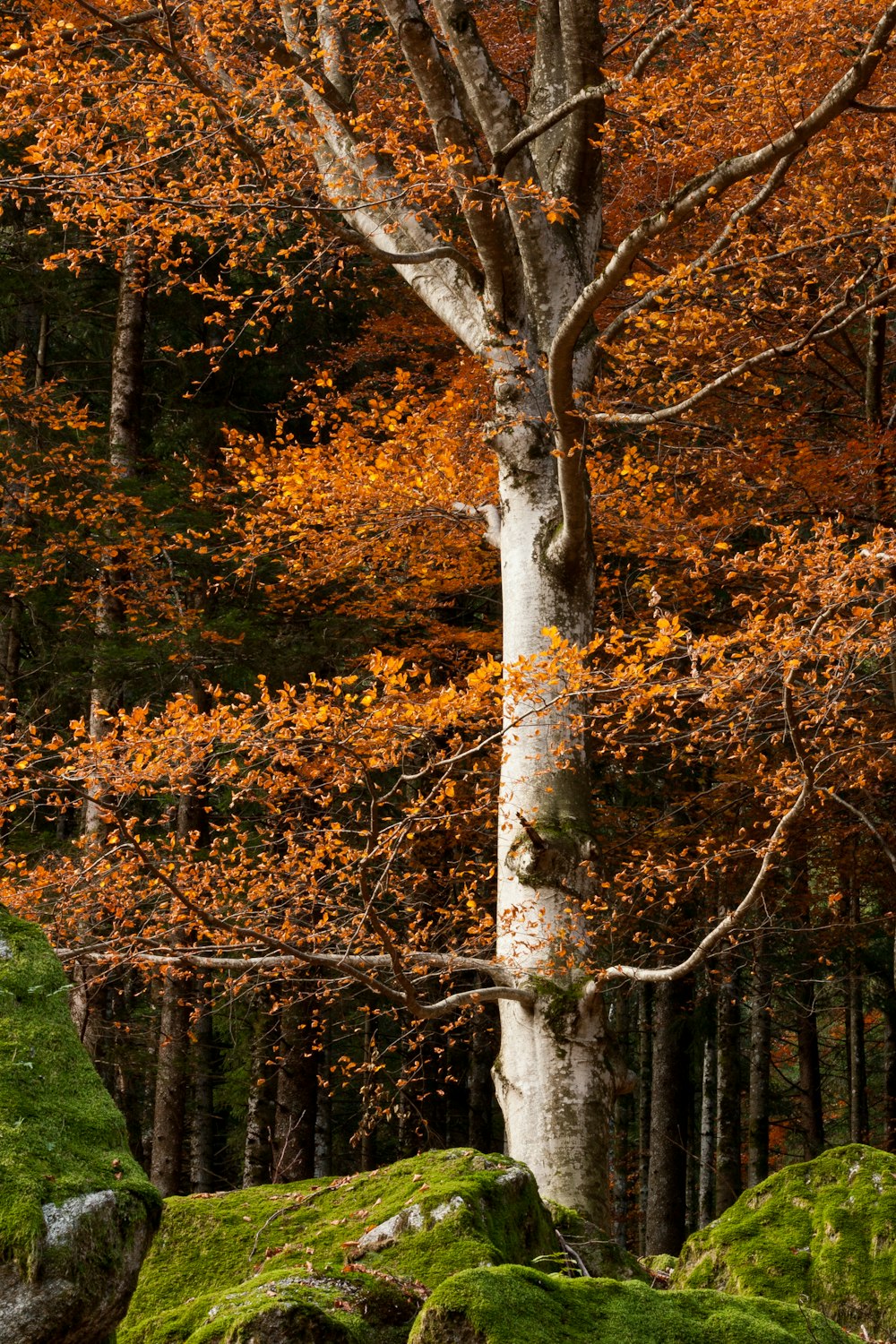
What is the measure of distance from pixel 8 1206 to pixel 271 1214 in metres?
2.35

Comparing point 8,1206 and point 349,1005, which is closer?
point 8,1206

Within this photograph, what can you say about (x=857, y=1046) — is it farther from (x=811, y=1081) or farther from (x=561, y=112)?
(x=561, y=112)

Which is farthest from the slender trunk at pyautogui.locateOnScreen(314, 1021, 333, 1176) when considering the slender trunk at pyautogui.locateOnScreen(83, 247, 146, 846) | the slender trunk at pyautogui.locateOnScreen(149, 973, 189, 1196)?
the slender trunk at pyautogui.locateOnScreen(83, 247, 146, 846)

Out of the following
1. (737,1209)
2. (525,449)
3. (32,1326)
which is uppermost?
(525,449)

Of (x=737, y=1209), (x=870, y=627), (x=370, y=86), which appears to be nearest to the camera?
(x=737, y=1209)

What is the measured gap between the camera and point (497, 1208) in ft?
13.2

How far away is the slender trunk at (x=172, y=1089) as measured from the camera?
37.4ft

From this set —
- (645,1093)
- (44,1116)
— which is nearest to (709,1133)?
(645,1093)

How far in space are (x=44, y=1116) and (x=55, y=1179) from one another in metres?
0.21

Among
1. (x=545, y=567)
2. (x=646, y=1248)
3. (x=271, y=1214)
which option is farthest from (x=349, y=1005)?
(x=271, y=1214)

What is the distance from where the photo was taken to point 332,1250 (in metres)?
3.99

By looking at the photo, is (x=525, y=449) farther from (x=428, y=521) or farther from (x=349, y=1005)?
(x=349, y=1005)

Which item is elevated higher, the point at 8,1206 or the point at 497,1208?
the point at 8,1206

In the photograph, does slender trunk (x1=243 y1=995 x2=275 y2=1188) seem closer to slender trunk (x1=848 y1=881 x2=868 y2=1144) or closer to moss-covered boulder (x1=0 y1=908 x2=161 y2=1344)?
slender trunk (x1=848 y1=881 x2=868 y2=1144)
